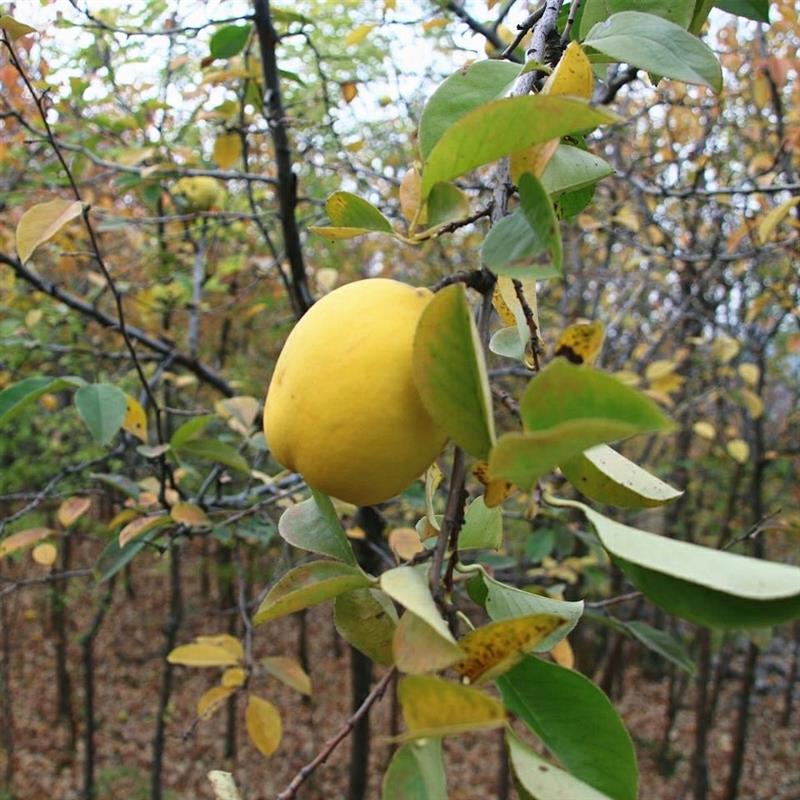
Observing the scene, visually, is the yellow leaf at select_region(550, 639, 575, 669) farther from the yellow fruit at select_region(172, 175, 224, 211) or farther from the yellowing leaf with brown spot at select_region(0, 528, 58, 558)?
the yellow fruit at select_region(172, 175, 224, 211)

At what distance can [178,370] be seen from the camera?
3709mm

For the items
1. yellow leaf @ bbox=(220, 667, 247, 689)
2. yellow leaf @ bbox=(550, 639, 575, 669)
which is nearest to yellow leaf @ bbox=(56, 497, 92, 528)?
yellow leaf @ bbox=(220, 667, 247, 689)

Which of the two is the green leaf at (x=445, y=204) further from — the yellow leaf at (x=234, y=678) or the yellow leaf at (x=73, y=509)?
the yellow leaf at (x=73, y=509)

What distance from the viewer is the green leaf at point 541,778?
12.0 inches

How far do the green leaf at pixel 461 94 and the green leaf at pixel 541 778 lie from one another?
329 millimetres

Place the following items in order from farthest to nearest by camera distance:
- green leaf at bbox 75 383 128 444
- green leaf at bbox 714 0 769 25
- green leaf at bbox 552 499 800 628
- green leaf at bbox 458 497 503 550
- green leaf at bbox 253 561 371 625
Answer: green leaf at bbox 75 383 128 444, green leaf at bbox 714 0 769 25, green leaf at bbox 458 497 503 550, green leaf at bbox 253 561 371 625, green leaf at bbox 552 499 800 628

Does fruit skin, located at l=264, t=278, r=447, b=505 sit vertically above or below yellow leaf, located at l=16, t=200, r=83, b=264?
below

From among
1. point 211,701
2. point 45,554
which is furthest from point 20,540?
point 211,701

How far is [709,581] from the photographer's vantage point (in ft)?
0.87

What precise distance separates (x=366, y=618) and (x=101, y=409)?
0.76 m

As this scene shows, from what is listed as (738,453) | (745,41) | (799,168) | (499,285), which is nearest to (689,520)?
(738,453)

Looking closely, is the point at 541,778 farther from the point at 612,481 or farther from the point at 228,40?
the point at 228,40

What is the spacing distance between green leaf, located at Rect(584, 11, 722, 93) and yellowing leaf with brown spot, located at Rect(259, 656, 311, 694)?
4.13ft

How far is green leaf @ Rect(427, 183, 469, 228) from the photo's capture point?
414mm
